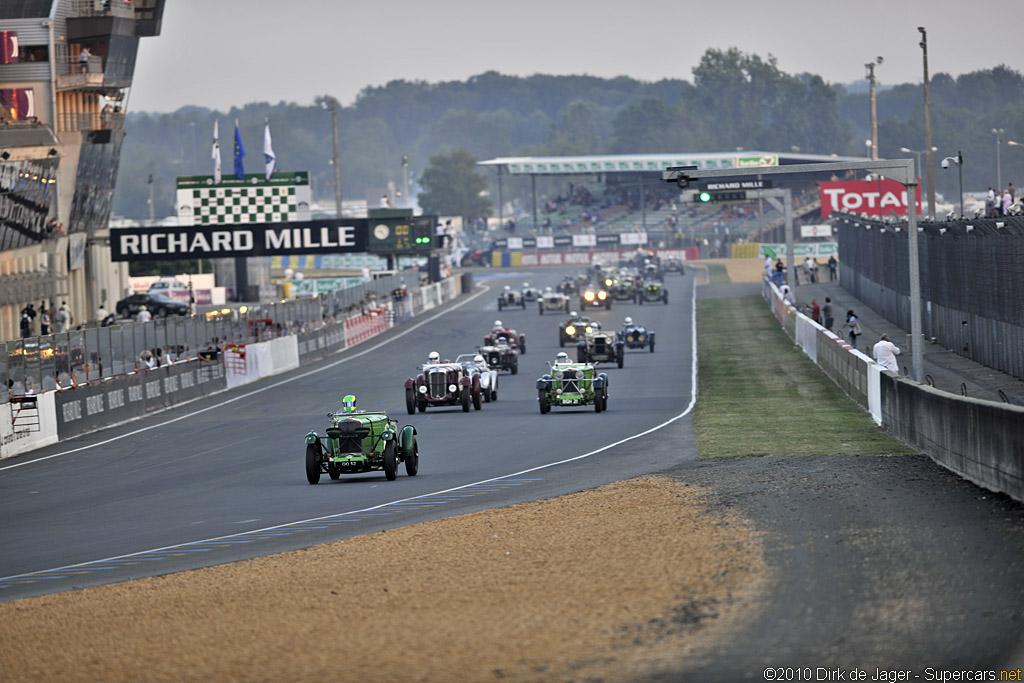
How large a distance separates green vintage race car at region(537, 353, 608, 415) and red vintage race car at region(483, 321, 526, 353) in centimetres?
1128

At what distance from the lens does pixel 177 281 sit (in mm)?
82875

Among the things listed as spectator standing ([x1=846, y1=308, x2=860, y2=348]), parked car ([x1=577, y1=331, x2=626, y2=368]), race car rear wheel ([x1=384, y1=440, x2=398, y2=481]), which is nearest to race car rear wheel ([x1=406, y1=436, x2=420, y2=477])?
race car rear wheel ([x1=384, y1=440, x2=398, y2=481])

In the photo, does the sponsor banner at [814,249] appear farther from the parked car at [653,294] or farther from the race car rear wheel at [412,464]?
the race car rear wheel at [412,464]

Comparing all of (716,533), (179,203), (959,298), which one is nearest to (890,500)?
(716,533)

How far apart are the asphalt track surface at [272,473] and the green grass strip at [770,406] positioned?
829 millimetres

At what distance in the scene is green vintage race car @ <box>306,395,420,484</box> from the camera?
21297 millimetres

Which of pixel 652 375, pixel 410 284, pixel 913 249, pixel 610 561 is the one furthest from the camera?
pixel 410 284

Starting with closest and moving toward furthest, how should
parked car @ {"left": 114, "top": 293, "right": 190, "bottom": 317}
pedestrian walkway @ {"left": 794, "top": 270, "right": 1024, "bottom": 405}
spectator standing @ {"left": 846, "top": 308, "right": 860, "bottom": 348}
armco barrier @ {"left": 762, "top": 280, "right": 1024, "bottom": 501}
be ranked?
armco barrier @ {"left": 762, "top": 280, "right": 1024, "bottom": 501} < pedestrian walkway @ {"left": 794, "top": 270, "right": 1024, "bottom": 405} < spectator standing @ {"left": 846, "top": 308, "right": 860, "bottom": 348} < parked car @ {"left": 114, "top": 293, "right": 190, "bottom": 317}

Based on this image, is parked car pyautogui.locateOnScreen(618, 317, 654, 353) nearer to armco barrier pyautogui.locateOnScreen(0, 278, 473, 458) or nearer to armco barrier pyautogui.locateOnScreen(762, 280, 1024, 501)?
armco barrier pyautogui.locateOnScreen(0, 278, 473, 458)

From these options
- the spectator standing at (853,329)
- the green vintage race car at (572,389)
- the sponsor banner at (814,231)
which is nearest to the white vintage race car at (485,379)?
the green vintage race car at (572,389)

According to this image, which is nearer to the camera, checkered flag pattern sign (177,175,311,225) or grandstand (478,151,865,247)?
checkered flag pattern sign (177,175,311,225)

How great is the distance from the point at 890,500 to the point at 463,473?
26.1 feet

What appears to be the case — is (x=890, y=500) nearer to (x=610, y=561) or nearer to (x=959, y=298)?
(x=610, y=561)

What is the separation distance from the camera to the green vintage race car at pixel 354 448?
2130 cm
